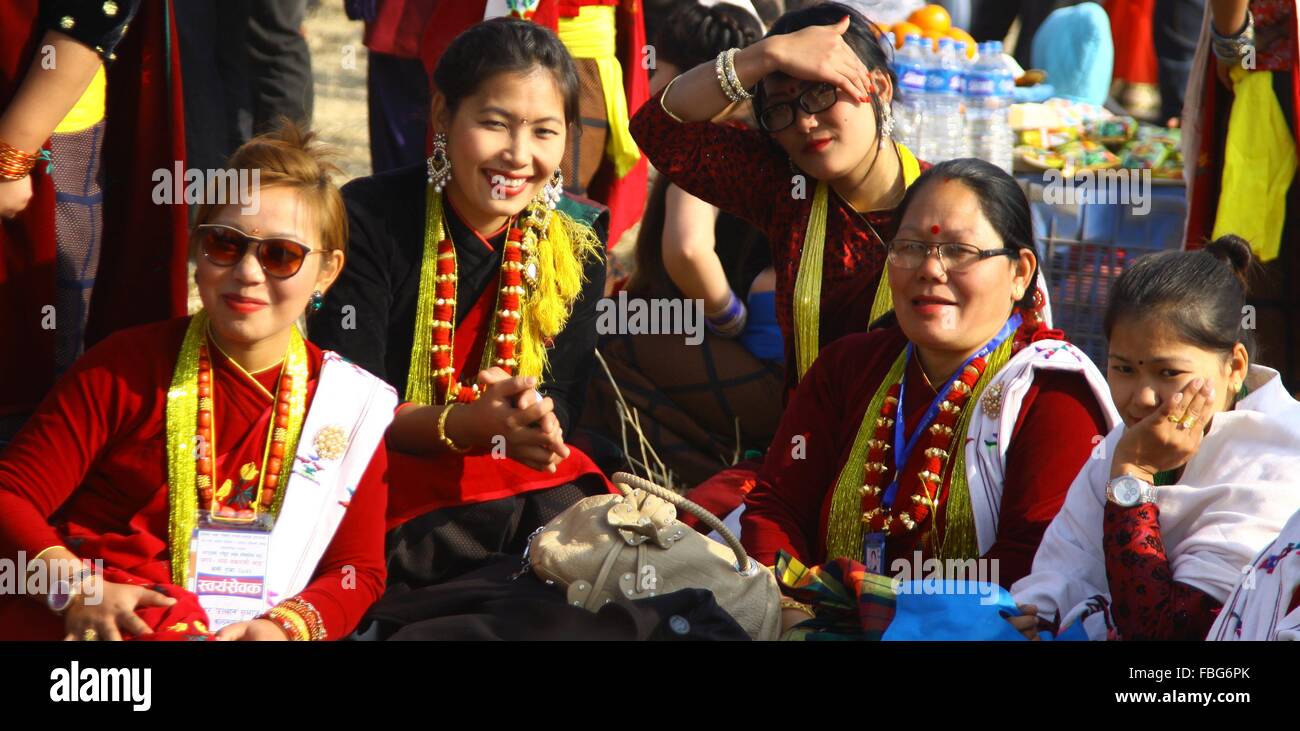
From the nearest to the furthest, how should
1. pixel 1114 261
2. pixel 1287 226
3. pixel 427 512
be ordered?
pixel 427 512
pixel 1287 226
pixel 1114 261

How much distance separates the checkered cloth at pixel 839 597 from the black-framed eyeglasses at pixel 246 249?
3.95 feet

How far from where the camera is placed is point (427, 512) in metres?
3.52

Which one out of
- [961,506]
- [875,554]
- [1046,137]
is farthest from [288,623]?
[1046,137]

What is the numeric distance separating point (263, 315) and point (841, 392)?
1.33 metres

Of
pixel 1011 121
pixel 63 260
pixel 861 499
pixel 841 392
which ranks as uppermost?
pixel 1011 121

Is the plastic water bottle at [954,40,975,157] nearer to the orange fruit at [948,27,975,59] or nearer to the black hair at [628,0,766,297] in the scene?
the orange fruit at [948,27,975,59]

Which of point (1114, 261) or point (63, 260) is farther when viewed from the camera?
point (1114, 261)

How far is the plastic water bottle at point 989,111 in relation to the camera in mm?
6258

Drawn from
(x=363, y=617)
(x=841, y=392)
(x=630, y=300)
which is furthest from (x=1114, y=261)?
(x=363, y=617)

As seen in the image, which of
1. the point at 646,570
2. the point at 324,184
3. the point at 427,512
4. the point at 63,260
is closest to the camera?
the point at 646,570

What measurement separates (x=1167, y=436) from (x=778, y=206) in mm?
1553

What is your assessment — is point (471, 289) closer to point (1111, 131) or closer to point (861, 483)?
point (861, 483)

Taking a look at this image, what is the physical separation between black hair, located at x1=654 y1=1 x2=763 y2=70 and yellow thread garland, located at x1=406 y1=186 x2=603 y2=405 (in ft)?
5.82
